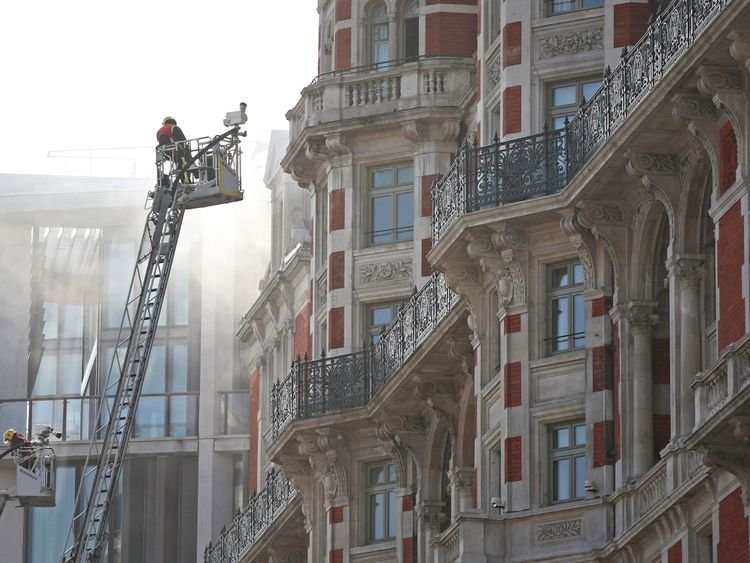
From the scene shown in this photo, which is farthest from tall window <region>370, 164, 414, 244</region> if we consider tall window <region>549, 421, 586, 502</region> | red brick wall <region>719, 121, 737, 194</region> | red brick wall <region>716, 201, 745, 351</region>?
red brick wall <region>716, 201, 745, 351</region>

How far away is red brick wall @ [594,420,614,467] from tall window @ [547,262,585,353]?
1.81 metres

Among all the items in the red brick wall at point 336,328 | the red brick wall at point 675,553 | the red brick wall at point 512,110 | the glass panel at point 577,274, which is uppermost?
the red brick wall at point 512,110

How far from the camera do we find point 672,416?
43.7m

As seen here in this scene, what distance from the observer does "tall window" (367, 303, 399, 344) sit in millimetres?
60844

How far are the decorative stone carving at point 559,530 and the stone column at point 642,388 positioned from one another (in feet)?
5.97

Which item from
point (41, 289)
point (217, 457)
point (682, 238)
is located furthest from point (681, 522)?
point (41, 289)

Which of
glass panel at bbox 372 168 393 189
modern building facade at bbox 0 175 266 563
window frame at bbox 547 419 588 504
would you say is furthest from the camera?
modern building facade at bbox 0 175 266 563

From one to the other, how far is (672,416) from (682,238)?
105 inches

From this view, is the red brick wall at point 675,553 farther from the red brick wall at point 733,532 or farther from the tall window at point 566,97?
the tall window at point 566,97

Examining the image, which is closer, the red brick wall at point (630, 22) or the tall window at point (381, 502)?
the red brick wall at point (630, 22)

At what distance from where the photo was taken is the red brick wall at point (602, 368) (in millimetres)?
46562

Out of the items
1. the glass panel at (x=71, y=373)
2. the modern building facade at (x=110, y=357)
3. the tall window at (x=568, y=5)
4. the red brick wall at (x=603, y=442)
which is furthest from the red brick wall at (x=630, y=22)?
the glass panel at (x=71, y=373)

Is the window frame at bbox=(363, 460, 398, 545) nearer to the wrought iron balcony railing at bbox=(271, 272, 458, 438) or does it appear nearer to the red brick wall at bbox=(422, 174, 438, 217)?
the wrought iron balcony railing at bbox=(271, 272, 458, 438)

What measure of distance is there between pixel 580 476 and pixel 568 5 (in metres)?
8.64
